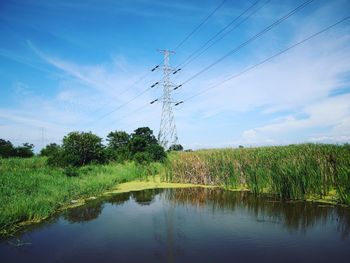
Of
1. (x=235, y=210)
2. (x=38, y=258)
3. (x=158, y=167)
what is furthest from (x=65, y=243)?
(x=158, y=167)

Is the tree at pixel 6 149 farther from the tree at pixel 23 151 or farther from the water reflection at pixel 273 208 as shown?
the water reflection at pixel 273 208

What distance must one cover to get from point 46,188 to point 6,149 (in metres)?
21.5

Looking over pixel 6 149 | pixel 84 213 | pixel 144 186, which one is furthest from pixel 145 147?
pixel 6 149

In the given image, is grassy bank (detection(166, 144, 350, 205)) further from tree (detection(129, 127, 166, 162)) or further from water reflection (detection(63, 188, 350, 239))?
tree (detection(129, 127, 166, 162))

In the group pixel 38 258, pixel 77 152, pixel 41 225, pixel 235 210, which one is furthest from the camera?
pixel 77 152

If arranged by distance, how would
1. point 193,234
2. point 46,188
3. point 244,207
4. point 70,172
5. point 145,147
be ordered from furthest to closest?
point 145,147 → point 70,172 → point 46,188 → point 244,207 → point 193,234

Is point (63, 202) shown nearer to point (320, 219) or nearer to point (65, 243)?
point (65, 243)

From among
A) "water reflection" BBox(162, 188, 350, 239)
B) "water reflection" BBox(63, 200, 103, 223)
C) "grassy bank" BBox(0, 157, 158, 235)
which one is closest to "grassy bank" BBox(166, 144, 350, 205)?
"water reflection" BBox(162, 188, 350, 239)

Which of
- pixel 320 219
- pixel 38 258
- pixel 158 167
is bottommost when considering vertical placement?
pixel 38 258

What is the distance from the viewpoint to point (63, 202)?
9.27 metres

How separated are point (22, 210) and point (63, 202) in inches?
81.9

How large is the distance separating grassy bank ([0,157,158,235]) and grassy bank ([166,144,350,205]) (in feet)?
13.3

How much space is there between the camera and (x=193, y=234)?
20.1 feet

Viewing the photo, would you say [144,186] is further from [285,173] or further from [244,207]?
[285,173]
